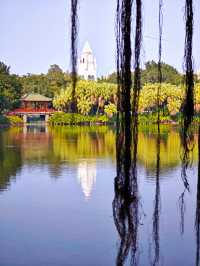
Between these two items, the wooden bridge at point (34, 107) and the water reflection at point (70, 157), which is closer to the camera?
the water reflection at point (70, 157)

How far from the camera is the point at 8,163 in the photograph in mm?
12703

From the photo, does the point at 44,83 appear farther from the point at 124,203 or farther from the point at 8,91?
the point at 124,203

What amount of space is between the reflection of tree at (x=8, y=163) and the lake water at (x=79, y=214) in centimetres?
2

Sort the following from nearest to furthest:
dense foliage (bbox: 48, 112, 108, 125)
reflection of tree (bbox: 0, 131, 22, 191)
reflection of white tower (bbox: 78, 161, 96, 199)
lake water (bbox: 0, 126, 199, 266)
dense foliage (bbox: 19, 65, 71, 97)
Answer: lake water (bbox: 0, 126, 199, 266) → reflection of white tower (bbox: 78, 161, 96, 199) → reflection of tree (bbox: 0, 131, 22, 191) → dense foliage (bbox: 48, 112, 108, 125) → dense foliage (bbox: 19, 65, 71, 97)

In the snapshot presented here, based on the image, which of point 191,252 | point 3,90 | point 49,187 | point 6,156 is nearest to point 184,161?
point 191,252

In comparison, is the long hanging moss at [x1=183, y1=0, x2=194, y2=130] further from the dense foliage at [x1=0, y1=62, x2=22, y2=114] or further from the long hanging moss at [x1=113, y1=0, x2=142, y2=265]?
the dense foliage at [x1=0, y1=62, x2=22, y2=114]

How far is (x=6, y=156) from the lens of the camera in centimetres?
1424

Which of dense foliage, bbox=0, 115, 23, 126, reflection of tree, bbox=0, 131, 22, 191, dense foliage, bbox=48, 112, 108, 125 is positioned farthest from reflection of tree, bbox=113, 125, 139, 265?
dense foliage, bbox=0, 115, 23, 126

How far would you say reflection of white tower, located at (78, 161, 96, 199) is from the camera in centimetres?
934

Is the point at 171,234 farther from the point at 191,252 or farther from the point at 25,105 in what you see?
the point at 25,105

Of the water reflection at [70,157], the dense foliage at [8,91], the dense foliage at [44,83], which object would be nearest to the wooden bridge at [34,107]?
the dense foliage at [8,91]

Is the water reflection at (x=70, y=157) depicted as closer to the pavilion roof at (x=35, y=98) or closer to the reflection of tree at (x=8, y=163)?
the reflection of tree at (x=8, y=163)

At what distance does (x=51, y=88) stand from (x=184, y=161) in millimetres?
38789

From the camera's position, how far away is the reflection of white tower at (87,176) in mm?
9344
